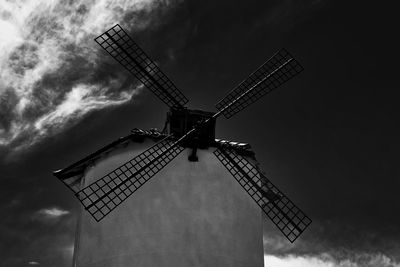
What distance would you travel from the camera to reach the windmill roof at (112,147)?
14875mm

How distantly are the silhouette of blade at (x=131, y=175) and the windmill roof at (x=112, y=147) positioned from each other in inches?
20.0

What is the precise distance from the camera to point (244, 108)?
15398 millimetres

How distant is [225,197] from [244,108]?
3.12 metres

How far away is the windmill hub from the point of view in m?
14.9

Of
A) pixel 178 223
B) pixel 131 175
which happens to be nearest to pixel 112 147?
pixel 131 175

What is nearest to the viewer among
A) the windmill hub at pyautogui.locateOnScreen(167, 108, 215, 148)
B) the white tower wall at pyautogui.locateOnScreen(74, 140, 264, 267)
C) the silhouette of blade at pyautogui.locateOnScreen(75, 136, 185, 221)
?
the white tower wall at pyautogui.locateOnScreen(74, 140, 264, 267)

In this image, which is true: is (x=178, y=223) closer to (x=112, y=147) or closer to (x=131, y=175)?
(x=131, y=175)

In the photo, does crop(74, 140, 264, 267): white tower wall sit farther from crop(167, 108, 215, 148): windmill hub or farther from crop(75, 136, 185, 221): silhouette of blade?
crop(167, 108, 215, 148): windmill hub

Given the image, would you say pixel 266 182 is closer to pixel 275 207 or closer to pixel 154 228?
pixel 275 207

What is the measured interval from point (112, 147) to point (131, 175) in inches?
76.2

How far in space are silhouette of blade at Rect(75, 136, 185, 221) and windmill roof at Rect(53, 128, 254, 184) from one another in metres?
0.51

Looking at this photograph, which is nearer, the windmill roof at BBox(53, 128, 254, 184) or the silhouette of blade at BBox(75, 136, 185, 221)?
the silhouette of blade at BBox(75, 136, 185, 221)

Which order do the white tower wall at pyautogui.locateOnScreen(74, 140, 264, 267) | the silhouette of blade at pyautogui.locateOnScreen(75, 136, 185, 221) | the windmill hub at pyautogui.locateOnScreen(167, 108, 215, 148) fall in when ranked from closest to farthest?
the white tower wall at pyautogui.locateOnScreen(74, 140, 264, 267)
the silhouette of blade at pyautogui.locateOnScreen(75, 136, 185, 221)
the windmill hub at pyautogui.locateOnScreen(167, 108, 215, 148)

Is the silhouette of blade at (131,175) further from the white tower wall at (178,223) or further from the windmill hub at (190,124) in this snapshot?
the windmill hub at (190,124)
